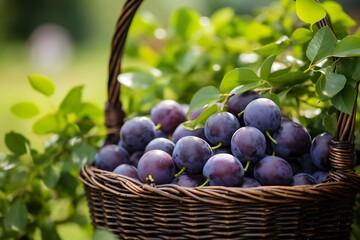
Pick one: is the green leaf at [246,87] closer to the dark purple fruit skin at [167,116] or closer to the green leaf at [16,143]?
the dark purple fruit skin at [167,116]

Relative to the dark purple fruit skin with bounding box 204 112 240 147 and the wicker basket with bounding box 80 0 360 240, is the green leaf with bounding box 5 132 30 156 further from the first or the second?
the dark purple fruit skin with bounding box 204 112 240 147

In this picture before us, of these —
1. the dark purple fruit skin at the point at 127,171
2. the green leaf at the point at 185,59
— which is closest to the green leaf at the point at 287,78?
the dark purple fruit skin at the point at 127,171

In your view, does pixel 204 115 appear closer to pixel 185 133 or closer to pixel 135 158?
pixel 185 133

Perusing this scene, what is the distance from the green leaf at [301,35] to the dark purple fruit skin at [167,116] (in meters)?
0.29

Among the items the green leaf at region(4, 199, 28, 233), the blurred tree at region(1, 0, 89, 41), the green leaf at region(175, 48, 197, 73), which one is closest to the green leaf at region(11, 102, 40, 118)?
the green leaf at region(4, 199, 28, 233)

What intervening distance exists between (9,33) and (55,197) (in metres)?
5.38

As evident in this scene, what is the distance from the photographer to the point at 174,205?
34.2 inches

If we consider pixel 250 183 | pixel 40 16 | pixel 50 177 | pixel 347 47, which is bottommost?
pixel 40 16

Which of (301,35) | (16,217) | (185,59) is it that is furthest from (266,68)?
(16,217)

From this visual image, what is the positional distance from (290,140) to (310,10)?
24cm

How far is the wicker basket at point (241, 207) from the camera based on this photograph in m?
0.84

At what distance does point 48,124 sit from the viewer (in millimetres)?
1233

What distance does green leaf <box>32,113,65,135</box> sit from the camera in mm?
1222

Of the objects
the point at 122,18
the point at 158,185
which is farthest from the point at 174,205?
the point at 122,18
